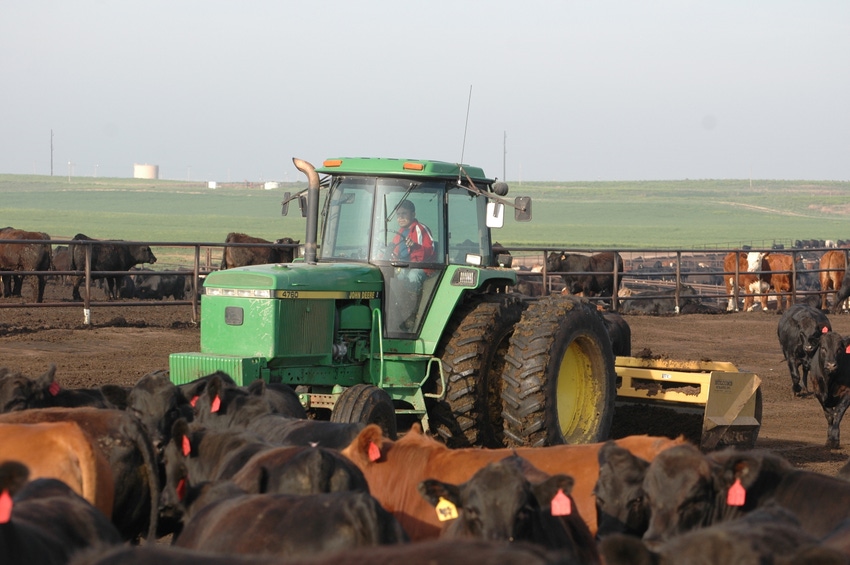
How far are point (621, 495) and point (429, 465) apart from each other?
1.05 m

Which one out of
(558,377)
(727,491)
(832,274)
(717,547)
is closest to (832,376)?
(558,377)

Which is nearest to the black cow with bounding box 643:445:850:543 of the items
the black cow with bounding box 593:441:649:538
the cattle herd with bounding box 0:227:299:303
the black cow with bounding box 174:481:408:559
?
the black cow with bounding box 593:441:649:538

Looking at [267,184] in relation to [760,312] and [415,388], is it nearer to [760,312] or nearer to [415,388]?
[760,312]

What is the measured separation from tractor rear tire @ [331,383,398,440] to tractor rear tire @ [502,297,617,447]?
3.43 feet

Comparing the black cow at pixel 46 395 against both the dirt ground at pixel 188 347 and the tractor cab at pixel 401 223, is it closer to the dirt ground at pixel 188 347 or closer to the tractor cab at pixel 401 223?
the tractor cab at pixel 401 223

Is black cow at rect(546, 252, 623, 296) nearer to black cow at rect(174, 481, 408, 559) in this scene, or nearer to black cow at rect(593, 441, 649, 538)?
black cow at rect(593, 441, 649, 538)

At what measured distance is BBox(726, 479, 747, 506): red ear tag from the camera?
459cm

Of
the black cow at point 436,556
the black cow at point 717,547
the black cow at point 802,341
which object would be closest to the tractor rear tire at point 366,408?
the black cow at point 717,547

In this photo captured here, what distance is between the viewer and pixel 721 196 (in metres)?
150

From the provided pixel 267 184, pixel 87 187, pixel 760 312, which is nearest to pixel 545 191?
pixel 267 184

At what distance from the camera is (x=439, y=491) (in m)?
4.44

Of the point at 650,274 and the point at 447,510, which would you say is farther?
the point at 650,274

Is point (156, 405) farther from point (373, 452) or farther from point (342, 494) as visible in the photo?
point (342, 494)

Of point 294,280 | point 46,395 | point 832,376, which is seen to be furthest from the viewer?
point 832,376
